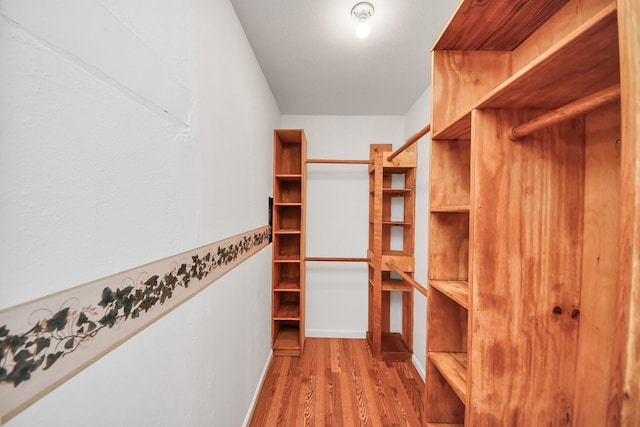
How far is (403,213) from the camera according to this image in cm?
270

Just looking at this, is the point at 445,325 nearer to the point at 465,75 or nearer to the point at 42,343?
the point at 465,75

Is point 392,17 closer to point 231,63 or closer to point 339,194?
point 231,63

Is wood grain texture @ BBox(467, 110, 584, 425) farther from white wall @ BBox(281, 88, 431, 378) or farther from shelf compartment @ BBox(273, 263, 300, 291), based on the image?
white wall @ BBox(281, 88, 431, 378)

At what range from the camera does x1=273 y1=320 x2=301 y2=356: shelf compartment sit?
7.79 ft

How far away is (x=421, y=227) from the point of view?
7.52 ft

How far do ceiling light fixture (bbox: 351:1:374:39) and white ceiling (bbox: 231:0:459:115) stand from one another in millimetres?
26

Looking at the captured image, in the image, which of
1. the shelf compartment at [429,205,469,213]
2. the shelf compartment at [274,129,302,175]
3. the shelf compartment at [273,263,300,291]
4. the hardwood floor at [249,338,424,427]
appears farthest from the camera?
the shelf compartment at [273,263,300,291]

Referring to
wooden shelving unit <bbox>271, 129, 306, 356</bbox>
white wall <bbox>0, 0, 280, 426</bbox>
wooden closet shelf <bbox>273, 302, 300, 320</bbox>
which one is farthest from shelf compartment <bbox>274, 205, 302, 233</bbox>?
white wall <bbox>0, 0, 280, 426</bbox>

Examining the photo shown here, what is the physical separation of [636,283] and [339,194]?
98.2 inches

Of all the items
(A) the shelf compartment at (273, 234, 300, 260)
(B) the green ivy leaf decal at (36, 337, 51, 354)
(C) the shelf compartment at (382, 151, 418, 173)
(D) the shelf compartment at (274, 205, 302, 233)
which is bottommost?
(A) the shelf compartment at (273, 234, 300, 260)

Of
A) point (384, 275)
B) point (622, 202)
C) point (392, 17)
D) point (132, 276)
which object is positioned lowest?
point (384, 275)

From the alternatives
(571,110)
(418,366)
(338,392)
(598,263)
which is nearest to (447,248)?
(598,263)

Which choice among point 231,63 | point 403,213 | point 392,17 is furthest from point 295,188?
point 392,17

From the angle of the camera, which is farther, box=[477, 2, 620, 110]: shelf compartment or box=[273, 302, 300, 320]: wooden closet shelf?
box=[273, 302, 300, 320]: wooden closet shelf
